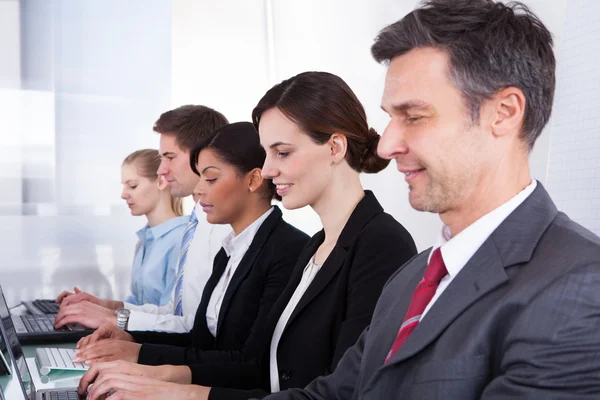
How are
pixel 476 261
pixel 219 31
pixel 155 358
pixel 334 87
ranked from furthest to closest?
pixel 219 31 → pixel 155 358 → pixel 334 87 → pixel 476 261

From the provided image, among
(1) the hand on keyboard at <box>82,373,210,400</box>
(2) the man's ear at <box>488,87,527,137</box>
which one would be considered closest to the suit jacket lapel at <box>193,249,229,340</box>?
(1) the hand on keyboard at <box>82,373,210,400</box>

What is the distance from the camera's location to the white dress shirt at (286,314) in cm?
175

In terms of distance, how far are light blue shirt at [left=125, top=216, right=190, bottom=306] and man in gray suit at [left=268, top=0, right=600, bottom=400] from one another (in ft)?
6.71

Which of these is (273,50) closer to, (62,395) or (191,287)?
(191,287)

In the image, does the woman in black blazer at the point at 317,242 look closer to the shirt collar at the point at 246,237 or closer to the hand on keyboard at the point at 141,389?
the hand on keyboard at the point at 141,389

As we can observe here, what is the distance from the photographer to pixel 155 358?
1.95 metres

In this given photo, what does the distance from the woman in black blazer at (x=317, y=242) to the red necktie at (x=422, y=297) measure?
0.44 metres

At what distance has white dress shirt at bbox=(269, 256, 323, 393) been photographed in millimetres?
1754

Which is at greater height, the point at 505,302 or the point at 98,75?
the point at 98,75

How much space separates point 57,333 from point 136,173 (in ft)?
5.21

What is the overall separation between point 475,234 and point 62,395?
3.18 ft

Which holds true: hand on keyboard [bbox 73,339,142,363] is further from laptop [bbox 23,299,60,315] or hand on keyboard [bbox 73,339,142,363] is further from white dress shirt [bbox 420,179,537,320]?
white dress shirt [bbox 420,179,537,320]

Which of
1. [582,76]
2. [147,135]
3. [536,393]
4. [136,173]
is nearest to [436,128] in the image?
[536,393]

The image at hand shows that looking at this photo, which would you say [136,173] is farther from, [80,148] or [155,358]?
[155,358]
